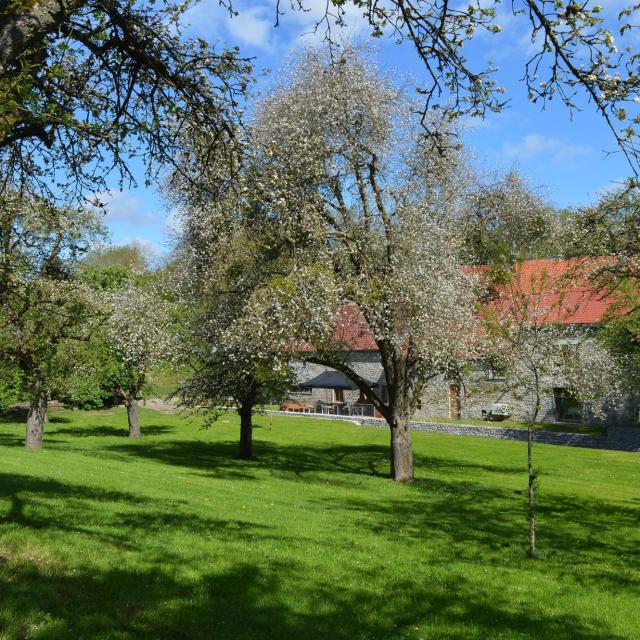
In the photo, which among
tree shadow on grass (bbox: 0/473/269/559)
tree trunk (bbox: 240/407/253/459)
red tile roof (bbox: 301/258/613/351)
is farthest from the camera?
tree trunk (bbox: 240/407/253/459)

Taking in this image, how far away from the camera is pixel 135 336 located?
2728 centimetres

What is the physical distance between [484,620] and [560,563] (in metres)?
4.46

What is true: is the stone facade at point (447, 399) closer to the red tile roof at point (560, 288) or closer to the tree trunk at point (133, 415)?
the red tile roof at point (560, 288)

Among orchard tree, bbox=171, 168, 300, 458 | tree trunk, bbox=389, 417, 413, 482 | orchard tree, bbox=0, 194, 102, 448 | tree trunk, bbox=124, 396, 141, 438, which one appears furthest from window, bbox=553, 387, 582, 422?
orchard tree, bbox=0, 194, 102, 448

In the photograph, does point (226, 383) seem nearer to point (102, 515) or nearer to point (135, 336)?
point (135, 336)

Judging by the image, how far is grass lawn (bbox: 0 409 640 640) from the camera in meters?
6.81

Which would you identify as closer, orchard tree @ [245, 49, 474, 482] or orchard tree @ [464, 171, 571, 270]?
orchard tree @ [245, 49, 474, 482]

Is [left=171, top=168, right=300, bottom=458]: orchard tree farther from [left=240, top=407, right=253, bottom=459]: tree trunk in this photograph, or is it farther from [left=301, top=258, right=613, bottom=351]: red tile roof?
[left=301, top=258, right=613, bottom=351]: red tile roof

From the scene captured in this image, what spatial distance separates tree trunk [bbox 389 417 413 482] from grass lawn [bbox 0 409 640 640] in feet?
2.20

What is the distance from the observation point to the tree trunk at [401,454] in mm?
21500

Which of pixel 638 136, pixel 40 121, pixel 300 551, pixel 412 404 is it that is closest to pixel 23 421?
pixel 412 404

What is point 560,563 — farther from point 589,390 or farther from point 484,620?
point 589,390

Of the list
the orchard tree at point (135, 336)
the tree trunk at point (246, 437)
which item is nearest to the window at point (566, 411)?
the tree trunk at point (246, 437)

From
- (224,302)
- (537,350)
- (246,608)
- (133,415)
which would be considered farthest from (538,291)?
(133,415)
